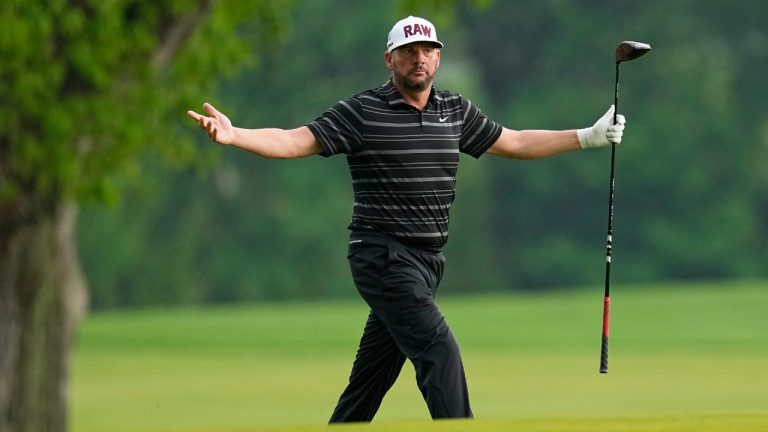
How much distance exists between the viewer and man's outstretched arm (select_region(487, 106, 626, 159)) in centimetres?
746

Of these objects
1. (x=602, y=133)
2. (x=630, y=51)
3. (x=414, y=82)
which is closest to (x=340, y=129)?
(x=414, y=82)

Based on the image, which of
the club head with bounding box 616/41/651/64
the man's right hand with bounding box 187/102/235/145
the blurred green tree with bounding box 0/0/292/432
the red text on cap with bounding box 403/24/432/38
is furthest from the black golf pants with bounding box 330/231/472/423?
the blurred green tree with bounding box 0/0/292/432

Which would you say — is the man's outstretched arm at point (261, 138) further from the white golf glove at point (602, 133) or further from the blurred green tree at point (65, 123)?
the blurred green tree at point (65, 123)

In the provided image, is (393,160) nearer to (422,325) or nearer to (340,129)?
(340,129)

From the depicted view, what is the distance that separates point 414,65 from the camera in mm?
6910

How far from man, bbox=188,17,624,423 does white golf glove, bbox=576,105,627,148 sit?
0.73 metres

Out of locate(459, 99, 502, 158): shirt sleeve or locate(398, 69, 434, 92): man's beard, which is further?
locate(459, 99, 502, 158): shirt sleeve

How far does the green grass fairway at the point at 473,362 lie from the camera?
18.0 m

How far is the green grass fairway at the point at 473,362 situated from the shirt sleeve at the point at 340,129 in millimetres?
5294

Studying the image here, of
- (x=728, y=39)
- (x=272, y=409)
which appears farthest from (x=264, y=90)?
(x=272, y=409)

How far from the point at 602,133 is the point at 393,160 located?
114 centimetres

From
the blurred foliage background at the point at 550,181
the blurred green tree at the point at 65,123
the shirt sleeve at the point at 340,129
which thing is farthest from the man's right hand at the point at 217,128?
the blurred foliage background at the point at 550,181

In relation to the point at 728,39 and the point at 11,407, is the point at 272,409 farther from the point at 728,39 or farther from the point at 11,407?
the point at 728,39

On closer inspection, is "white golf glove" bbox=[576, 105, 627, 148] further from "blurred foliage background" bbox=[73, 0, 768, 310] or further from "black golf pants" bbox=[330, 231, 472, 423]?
"blurred foliage background" bbox=[73, 0, 768, 310]
